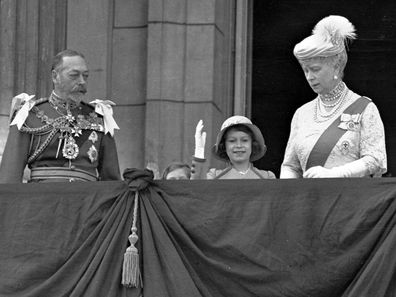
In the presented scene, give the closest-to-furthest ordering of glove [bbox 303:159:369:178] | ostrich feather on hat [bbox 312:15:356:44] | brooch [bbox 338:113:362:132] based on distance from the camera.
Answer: glove [bbox 303:159:369:178] → brooch [bbox 338:113:362:132] → ostrich feather on hat [bbox 312:15:356:44]

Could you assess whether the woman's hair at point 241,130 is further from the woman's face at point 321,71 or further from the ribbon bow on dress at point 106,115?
the woman's face at point 321,71

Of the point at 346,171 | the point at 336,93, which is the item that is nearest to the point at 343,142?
the point at 346,171

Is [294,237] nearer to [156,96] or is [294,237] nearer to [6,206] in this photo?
[6,206]

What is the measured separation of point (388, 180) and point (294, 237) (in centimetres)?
68

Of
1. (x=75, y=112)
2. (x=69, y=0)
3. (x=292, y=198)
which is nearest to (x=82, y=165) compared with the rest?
(x=75, y=112)

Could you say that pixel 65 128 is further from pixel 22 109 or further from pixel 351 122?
pixel 351 122

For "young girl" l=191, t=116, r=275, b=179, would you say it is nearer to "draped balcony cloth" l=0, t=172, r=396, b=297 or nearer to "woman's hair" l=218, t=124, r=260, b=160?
"woman's hair" l=218, t=124, r=260, b=160

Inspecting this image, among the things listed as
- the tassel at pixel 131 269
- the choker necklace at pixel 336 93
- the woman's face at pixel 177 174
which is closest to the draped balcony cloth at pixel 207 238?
the tassel at pixel 131 269

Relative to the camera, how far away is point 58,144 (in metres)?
13.9

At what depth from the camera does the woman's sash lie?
1322 cm

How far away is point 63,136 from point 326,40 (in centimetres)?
198

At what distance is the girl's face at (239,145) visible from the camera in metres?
14.0

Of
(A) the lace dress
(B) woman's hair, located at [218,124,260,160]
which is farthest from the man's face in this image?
(A) the lace dress

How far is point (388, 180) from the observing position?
1262 cm
